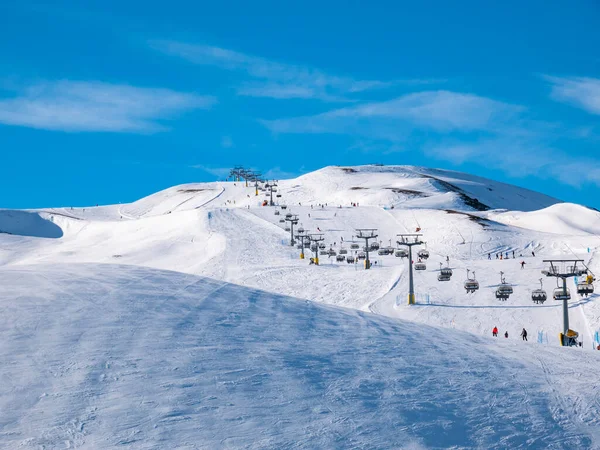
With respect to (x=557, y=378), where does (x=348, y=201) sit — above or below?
above

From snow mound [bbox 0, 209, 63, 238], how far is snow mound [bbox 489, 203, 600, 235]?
63.4 metres

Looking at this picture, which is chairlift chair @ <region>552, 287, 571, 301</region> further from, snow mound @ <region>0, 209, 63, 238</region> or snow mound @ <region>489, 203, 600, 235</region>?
snow mound @ <region>0, 209, 63, 238</region>

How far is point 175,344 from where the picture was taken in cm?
1416

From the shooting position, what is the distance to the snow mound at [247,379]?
10.9 m

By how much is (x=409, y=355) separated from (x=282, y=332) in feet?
9.19

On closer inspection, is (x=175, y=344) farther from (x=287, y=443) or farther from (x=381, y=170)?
(x=381, y=170)

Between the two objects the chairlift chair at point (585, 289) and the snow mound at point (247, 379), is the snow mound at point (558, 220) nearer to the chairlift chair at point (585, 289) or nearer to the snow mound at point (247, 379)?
the chairlift chair at point (585, 289)

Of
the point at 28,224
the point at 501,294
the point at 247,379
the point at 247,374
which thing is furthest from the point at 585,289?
the point at 28,224

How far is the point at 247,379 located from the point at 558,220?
90.1m

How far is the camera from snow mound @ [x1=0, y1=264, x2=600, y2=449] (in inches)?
430

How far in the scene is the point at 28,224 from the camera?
115 meters

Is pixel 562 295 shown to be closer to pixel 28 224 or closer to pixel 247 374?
pixel 247 374

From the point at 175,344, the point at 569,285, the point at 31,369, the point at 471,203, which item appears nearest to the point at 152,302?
the point at 175,344

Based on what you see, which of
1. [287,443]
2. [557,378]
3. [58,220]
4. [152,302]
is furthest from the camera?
[58,220]
